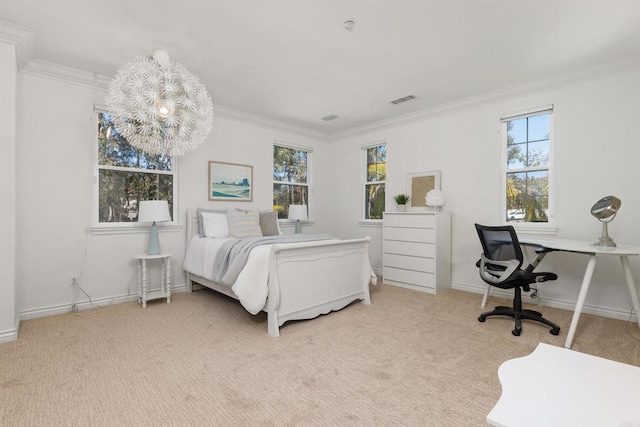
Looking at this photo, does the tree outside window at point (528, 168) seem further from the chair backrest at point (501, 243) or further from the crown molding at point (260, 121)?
the crown molding at point (260, 121)

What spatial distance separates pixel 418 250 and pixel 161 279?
3.37m

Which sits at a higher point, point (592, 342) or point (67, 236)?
point (67, 236)

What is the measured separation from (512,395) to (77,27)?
366 centimetres

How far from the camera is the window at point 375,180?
17.2 ft

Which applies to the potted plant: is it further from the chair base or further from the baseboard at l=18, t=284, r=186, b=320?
the baseboard at l=18, t=284, r=186, b=320

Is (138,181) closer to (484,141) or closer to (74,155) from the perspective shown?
(74,155)

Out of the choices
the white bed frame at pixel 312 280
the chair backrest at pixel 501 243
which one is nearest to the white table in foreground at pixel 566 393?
the chair backrest at pixel 501 243

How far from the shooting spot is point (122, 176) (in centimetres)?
364

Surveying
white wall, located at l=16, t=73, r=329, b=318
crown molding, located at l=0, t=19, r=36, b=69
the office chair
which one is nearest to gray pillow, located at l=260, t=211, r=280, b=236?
white wall, located at l=16, t=73, r=329, b=318

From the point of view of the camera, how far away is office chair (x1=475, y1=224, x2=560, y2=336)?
266 cm

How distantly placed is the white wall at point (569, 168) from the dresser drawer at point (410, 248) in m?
0.50

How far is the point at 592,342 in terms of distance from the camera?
2471 millimetres

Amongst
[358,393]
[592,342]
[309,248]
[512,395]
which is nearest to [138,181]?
[309,248]

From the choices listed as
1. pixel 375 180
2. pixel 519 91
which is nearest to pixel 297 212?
pixel 375 180
